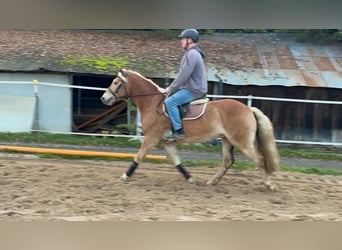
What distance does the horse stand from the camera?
5480mm

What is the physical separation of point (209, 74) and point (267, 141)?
14.0 feet

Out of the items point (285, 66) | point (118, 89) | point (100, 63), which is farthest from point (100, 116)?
point (118, 89)

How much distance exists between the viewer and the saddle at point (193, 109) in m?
5.50

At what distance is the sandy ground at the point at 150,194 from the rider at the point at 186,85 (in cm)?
82

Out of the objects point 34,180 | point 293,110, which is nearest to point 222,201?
point 34,180

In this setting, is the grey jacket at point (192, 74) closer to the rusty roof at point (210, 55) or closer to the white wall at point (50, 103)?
the rusty roof at point (210, 55)

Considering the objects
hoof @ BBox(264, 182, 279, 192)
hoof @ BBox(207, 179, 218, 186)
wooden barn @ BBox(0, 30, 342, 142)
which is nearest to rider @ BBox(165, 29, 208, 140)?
hoof @ BBox(207, 179, 218, 186)

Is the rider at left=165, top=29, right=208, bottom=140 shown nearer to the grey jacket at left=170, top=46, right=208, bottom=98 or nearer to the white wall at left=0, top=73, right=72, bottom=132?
the grey jacket at left=170, top=46, right=208, bottom=98

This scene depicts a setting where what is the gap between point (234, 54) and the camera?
10.5 meters

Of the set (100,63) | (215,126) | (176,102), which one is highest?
(100,63)

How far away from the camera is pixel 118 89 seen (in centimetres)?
584

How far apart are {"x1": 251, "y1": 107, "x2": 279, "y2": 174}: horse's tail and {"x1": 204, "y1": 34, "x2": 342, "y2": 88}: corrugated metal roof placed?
12.7 ft

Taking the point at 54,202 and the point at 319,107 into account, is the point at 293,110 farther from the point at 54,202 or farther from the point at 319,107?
the point at 54,202

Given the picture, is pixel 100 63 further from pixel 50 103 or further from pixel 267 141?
pixel 267 141
